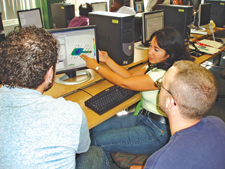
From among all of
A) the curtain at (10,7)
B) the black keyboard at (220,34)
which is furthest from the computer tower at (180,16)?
the curtain at (10,7)

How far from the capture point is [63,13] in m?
3.33

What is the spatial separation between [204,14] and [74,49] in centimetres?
271

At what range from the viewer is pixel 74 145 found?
775mm

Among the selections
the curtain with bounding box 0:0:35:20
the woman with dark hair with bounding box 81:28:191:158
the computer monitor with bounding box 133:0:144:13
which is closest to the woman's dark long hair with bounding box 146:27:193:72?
the woman with dark hair with bounding box 81:28:191:158

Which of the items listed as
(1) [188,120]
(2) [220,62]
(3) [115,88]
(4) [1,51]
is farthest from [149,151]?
(2) [220,62]

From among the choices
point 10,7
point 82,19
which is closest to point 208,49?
point 82,19

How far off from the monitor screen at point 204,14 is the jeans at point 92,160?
3037 millimetres

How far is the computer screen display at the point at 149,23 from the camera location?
223 centimetres

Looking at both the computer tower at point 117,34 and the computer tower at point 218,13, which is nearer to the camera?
the computer tower at point 117,34

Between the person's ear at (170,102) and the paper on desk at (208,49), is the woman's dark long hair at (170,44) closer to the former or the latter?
the person's ear at (170,102)

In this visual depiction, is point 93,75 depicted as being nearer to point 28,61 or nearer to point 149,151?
point 149,151

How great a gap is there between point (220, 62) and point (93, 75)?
123 inches

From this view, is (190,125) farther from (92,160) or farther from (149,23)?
(149,23)

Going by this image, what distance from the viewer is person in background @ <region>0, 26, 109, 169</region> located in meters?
0.69
